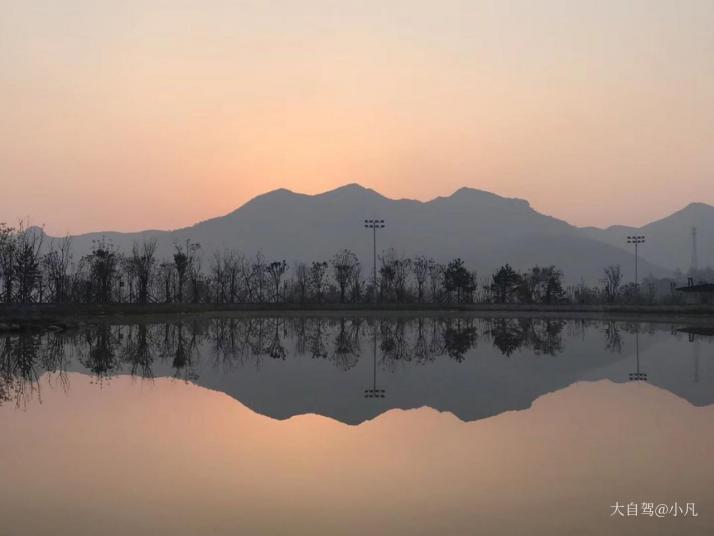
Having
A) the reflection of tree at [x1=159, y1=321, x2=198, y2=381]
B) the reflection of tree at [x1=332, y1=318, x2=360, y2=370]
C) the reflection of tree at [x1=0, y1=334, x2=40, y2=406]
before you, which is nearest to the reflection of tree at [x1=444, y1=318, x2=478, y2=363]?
the reflection of tree at [x1=332, y1=318, x2=360, y2=370]

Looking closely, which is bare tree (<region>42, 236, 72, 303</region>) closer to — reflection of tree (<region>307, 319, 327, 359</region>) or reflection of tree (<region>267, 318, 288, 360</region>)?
reflection of tree (<region>307, 319, 327, 359</region>)

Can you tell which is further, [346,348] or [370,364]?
[346,348]

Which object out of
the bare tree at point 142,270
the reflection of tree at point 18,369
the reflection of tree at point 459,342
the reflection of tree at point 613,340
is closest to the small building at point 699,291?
the reflection of tree at point 613,340

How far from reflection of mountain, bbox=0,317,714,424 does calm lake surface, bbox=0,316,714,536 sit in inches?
3.9

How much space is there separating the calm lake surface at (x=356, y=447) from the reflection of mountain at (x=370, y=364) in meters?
0.10

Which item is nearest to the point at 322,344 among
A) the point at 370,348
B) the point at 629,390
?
the point at 370,348

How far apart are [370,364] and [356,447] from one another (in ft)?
31.4

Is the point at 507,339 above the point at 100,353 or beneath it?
above

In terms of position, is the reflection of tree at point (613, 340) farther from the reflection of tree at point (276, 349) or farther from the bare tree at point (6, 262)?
the bare tree at point (6, 262)

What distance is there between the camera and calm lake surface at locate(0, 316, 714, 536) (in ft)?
18.2

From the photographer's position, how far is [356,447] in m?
8.09

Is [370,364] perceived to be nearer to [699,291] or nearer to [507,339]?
[507,339]

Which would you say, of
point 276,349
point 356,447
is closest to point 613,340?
point 276,349

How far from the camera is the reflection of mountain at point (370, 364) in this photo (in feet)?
38.7
